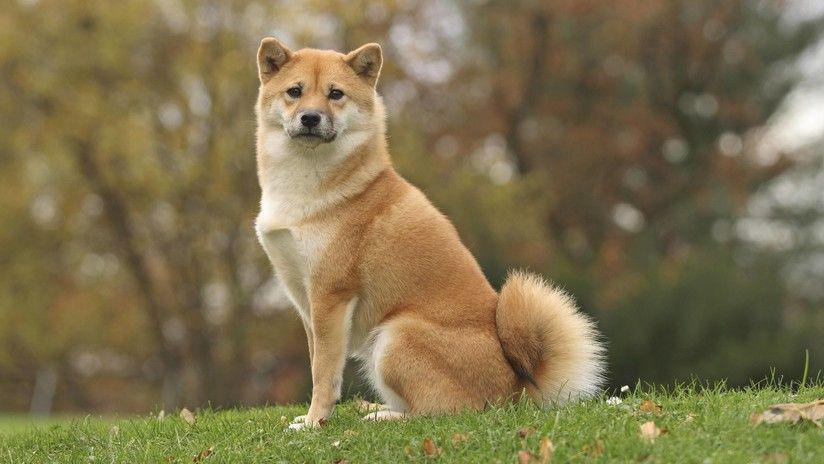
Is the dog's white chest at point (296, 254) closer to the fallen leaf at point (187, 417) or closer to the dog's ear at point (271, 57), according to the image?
the dog's ear at point (271, 57)

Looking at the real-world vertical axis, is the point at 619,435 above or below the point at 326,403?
above

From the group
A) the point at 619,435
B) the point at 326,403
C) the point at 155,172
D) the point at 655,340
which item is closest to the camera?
the point at 619,435

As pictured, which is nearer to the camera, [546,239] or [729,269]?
[729,269]

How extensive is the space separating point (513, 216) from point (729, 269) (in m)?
6.31

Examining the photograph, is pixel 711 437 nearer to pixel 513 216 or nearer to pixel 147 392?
pixel 513 216

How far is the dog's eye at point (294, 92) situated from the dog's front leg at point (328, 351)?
1.37m

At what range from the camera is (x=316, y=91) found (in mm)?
6355

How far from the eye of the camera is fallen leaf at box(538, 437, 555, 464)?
4883mm

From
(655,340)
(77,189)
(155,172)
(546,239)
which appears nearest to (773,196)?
(546,239)

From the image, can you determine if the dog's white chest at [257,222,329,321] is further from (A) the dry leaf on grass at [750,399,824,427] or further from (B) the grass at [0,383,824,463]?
(A) the dry leaf on grass at [750,399,824,427]

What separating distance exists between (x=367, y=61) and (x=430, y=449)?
2720mm

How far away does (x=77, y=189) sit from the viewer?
2300 centimetres

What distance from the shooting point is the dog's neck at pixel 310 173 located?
6344 mm

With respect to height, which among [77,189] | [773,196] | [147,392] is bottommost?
[147,392]
